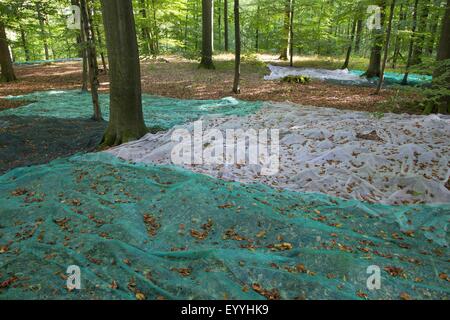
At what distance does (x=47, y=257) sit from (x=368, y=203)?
4.14m

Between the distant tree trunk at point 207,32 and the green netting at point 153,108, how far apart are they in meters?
5.83

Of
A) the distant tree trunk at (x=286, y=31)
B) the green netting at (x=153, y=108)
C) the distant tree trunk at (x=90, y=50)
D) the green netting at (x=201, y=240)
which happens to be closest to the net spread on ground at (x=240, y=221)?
the green netting at (x=201, y=240)

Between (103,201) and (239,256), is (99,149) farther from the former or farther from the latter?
(239,256)

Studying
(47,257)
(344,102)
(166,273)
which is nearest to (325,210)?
(166,273)

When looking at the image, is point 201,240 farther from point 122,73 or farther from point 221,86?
point 221,86

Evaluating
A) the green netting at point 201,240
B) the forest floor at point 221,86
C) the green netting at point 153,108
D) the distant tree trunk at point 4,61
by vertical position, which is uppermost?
the distant tree trunk at point 4,61

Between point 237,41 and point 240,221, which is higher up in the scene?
point 237,41

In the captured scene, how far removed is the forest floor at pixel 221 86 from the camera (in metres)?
10.5

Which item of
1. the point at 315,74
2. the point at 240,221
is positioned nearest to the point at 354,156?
the point at 240,221

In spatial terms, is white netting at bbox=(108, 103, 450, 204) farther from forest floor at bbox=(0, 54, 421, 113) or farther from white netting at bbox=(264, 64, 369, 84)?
white netting at bbox=(264, 64, 369, 84)

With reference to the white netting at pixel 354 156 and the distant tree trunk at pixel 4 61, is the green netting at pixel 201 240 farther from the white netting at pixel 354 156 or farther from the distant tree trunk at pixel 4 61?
the distant tree trunk at pixel 4 61

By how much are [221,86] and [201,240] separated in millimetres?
10525

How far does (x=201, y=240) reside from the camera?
3.60 metres
